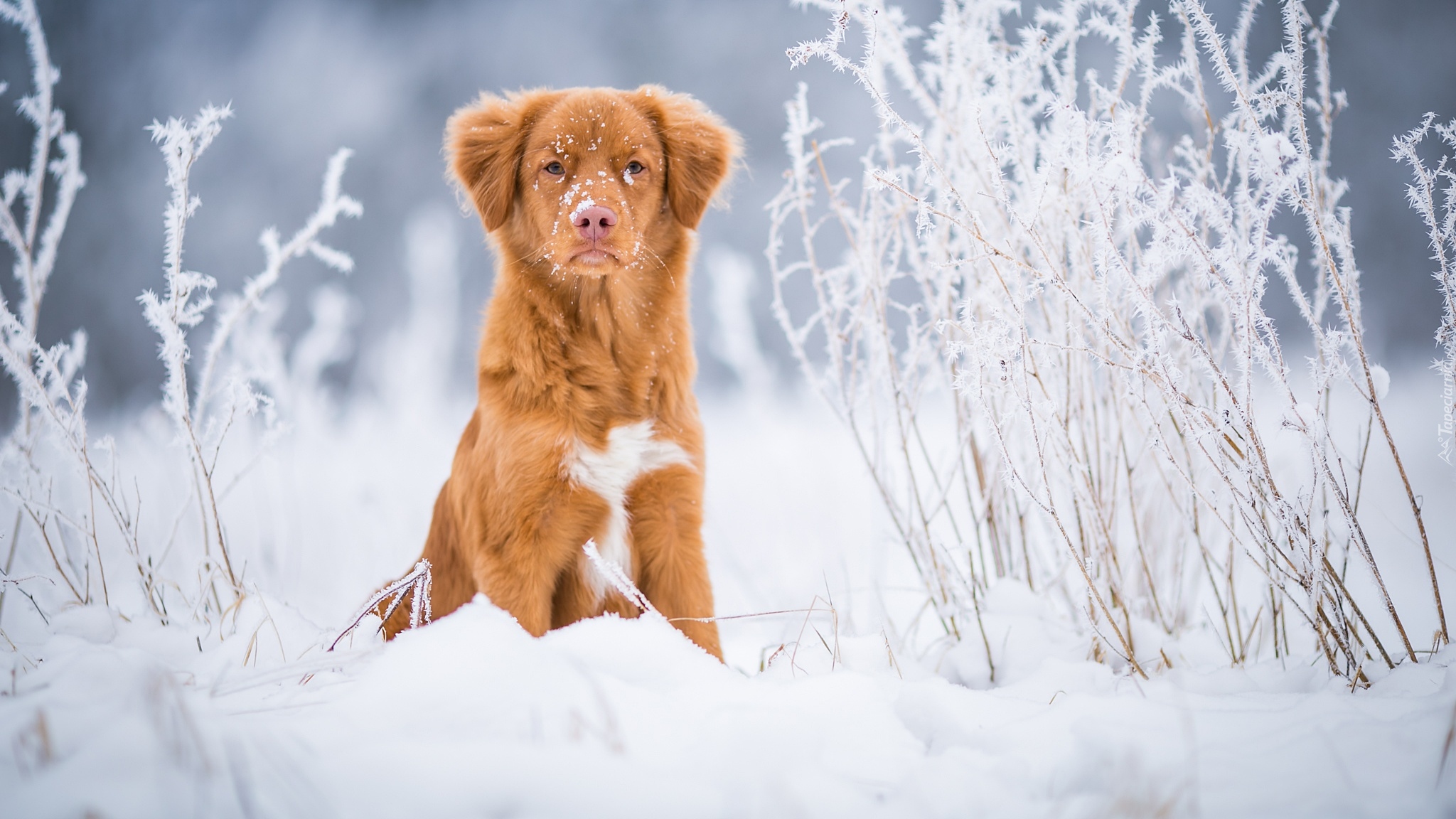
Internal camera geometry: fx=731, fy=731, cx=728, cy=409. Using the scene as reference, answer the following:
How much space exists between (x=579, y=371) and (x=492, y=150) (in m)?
0.70

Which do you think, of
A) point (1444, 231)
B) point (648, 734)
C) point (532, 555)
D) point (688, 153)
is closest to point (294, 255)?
point (532, 555)

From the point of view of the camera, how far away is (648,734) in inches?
38.5

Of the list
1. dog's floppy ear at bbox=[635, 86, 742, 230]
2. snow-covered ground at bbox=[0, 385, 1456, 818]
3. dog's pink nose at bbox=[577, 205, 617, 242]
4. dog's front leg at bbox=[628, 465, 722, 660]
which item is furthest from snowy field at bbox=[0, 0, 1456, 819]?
dog's pink nose at bbox=[577, 205, 617, 242]

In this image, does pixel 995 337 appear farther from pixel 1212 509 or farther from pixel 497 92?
pixel 497 92

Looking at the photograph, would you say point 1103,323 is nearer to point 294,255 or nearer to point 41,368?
point 294,255

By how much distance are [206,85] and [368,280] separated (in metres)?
2.60

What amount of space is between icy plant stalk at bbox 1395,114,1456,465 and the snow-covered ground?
435 millimetres

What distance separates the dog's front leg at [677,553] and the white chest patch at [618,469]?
40mm

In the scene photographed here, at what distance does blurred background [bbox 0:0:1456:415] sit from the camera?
279cm

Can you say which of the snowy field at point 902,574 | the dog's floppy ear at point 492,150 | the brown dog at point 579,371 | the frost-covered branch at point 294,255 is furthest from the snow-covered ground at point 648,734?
the dog's floppy ear at point 492,150

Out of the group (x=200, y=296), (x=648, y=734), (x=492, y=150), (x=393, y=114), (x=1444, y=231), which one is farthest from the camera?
(x=393, y=114)

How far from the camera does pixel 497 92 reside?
2320mm

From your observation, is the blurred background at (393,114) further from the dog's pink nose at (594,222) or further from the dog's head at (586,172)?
the dog's pink nose at (594,222)

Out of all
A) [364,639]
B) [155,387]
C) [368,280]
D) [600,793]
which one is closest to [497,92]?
[364,639]
